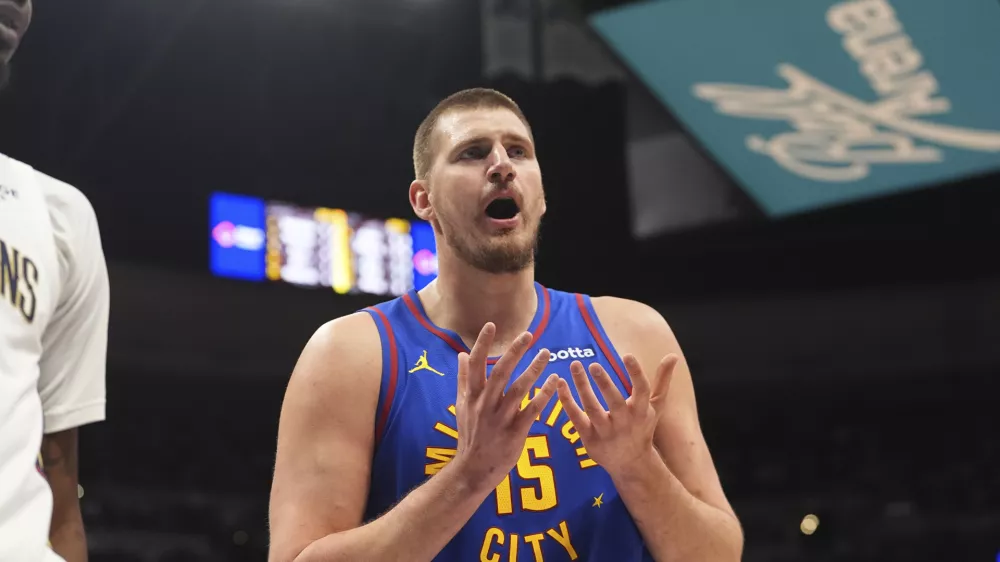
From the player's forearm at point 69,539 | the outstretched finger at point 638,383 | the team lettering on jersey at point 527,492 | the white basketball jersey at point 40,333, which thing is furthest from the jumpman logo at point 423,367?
the player's forearm at point 69,539

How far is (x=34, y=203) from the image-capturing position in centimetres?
234

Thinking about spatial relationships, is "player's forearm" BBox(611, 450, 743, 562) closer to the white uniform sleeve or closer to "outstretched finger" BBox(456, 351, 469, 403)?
"outstretched finger" BBox(456, 351, 469, 403)

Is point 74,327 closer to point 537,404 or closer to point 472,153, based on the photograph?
point 537,404

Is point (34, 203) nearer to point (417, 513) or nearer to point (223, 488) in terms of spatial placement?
point (417, 513)

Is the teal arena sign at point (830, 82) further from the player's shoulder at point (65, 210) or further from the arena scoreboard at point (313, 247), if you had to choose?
the player's shoulder at point (65, 210)

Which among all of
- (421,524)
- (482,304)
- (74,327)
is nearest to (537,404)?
(421,524)

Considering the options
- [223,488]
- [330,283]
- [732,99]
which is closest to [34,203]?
[732,99]

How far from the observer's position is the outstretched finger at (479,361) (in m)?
2.31

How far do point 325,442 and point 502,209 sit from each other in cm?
72

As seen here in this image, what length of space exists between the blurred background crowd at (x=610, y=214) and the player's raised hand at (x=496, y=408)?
768cm

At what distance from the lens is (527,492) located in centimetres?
266

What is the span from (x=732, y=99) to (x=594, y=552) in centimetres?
871

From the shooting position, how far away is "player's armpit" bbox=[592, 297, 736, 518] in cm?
278

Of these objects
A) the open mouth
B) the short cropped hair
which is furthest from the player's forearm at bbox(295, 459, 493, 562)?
the short cropped hair
